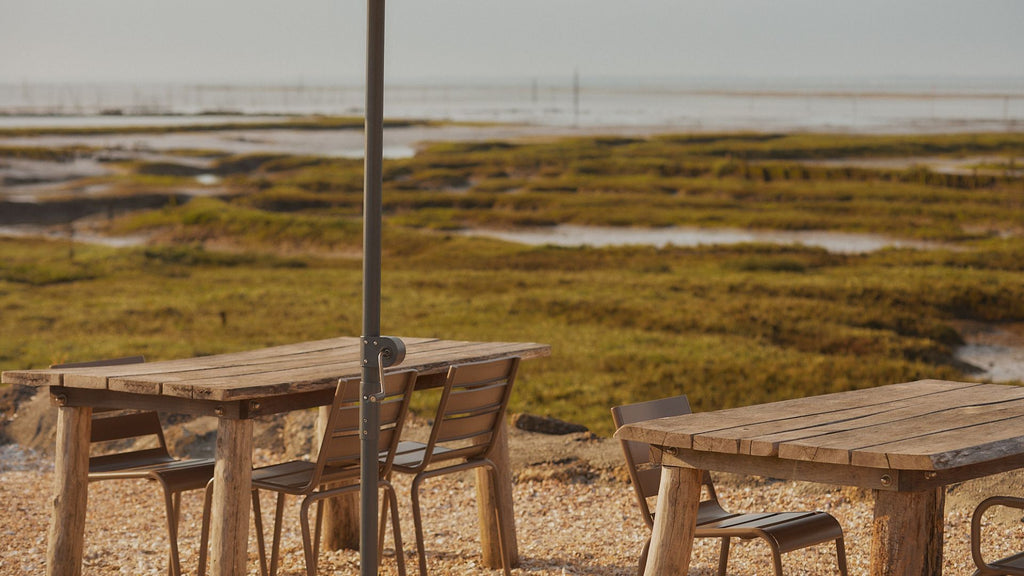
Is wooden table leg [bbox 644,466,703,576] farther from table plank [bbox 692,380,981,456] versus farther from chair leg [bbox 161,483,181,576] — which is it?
chair leg [bbox 161,483,181,576]

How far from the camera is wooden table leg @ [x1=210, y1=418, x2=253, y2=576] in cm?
375

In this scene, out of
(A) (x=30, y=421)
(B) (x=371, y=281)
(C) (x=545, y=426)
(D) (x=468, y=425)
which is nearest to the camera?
(B) (x=371, y=281)

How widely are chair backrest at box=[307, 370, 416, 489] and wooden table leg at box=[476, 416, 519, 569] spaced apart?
0.62m

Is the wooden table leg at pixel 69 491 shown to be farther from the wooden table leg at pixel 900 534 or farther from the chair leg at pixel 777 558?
the wooden table leg at pixel 900 534

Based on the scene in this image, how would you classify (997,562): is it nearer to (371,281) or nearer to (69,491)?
(371,281)

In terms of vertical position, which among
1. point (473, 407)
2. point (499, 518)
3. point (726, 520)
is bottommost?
point (499, 518)

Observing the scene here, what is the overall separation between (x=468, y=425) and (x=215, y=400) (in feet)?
3.49

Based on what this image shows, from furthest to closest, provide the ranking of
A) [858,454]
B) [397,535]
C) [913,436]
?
[397,535]
[913,436]
[858,454]

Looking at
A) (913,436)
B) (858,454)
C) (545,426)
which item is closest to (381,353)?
(858,454)

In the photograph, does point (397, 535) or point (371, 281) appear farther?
point (397, 535)

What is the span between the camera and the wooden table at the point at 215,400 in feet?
12.2

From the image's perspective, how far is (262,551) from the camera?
14.1ft

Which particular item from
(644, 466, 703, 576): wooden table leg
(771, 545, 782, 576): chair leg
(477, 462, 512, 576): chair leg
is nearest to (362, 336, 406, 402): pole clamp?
(644, 466, 703, 576): wooden table leg

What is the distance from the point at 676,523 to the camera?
3.16 m
